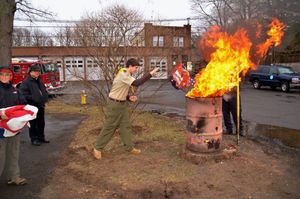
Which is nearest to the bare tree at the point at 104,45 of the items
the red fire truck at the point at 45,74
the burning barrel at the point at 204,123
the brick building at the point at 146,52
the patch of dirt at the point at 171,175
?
the brick building at the point at 146,52

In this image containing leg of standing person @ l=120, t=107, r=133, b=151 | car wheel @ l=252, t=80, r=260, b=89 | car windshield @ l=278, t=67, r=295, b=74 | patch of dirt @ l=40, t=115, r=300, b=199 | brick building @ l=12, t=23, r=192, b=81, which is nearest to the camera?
patch of dirt @ l=40, t=115, r=300, b=199

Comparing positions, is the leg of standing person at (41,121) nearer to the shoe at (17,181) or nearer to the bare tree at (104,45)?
the bare tree at (104,45)

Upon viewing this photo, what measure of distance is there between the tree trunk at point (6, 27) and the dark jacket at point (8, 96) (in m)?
10.3

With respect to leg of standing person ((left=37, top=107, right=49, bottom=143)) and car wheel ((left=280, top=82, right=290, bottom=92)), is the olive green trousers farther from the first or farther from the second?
car wheel ((left=280, top=82, right=290, bottom=92))

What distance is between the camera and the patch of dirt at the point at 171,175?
4779mm

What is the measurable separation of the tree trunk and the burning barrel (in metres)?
11.3

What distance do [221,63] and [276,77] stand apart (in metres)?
19.0

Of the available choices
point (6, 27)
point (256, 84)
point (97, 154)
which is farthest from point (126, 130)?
point (256, 84)

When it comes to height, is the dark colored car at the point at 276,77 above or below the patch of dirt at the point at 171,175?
above

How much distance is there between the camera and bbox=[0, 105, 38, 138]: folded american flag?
4.95m

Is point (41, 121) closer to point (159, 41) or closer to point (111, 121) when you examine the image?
point (111, 121)

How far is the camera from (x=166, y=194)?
4.71 m

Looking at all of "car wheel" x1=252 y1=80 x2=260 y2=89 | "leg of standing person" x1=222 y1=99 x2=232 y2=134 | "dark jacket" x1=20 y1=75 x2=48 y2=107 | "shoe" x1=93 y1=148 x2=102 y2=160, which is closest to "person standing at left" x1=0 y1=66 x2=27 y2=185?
"shoe" x1=93 y1=148 x2=102 y2=160

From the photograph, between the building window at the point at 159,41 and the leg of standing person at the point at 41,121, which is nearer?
the leg of standing person at the point at 41,121
